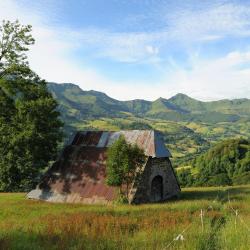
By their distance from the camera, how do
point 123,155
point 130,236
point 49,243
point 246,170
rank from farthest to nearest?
1. point 246,170
2. point 123,155
3. point 130,236
4. point 49,243

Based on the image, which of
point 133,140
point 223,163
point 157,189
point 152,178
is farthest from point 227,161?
point 152,178

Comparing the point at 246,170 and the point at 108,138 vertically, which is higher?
the point at 108,138

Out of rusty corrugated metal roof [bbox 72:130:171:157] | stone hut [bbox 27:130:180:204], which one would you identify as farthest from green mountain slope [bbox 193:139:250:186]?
stone hut [bbox 27:130:180:204]

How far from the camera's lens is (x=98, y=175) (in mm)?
34469

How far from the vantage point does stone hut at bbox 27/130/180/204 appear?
3291cm

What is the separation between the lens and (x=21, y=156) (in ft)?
115

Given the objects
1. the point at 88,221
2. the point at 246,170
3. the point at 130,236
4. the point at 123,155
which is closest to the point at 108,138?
the point at 123,155

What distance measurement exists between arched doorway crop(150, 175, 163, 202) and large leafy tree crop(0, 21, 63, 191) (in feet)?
34.1

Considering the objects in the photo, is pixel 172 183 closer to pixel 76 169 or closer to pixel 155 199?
pixel 155 199

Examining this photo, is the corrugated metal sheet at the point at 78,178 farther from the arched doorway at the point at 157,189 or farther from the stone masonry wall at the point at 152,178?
the arched doorway at the point at 157,189

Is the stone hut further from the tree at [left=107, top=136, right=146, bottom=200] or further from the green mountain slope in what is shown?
the green mountain slope

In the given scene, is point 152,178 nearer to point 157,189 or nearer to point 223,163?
point 157,189

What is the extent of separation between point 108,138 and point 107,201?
804 cm

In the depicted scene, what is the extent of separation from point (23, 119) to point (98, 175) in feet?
29.8
